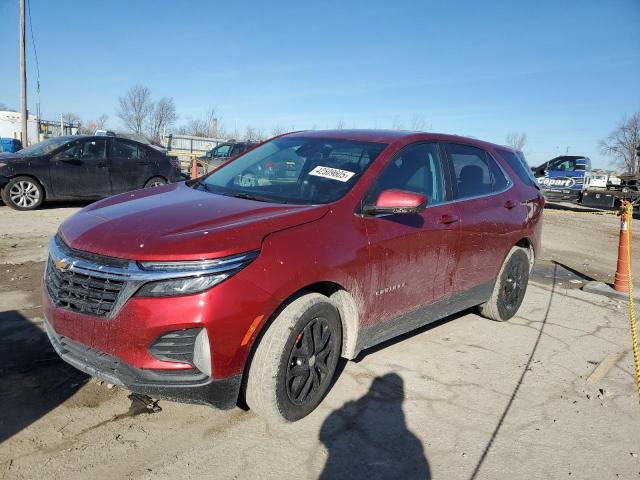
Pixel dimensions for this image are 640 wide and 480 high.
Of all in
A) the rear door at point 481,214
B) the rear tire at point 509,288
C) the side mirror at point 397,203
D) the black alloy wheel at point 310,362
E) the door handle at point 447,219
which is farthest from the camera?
the rear tire at point 509,288

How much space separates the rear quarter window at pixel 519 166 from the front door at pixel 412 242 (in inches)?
55.3

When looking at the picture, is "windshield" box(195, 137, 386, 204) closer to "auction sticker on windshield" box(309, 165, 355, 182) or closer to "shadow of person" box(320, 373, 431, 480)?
"auction sticker on windshield" box(309, 165, 355, 182)

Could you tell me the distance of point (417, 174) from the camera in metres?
3.95

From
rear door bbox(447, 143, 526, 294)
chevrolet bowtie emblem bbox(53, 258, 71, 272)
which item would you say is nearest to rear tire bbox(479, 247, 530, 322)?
rear door bbox(447, 143, 526, 294)

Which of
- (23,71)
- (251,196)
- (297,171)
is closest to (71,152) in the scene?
(297,171)

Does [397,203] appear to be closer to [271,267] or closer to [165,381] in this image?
[271,267]

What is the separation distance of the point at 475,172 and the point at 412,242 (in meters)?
1.40

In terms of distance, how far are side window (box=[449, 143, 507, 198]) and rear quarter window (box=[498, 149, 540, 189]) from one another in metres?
0.31

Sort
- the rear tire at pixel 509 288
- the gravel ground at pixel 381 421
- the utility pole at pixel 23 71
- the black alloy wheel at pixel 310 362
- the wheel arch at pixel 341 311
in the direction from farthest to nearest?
the utility pole at pixel 23 71 < the rear tire at pixel 509 288 < the black alloy wheel at pixel 310 362 < the wheel arch at pixel 341 311 < the gravel ground at pixel 381 421

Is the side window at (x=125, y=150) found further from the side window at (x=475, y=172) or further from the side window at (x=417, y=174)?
the side window at (x=417, y=174)

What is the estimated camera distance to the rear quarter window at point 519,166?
524 cm

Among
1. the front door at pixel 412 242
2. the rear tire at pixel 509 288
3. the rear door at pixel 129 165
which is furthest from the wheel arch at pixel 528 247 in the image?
the rear door at pixel 129 165

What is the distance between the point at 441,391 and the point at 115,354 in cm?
223

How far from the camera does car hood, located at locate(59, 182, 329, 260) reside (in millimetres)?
2547
